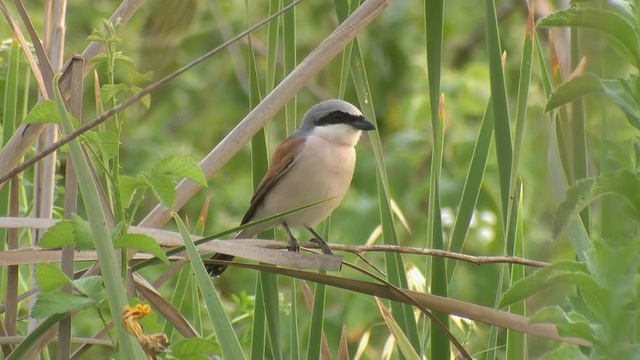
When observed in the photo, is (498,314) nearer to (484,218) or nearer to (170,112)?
(484,218)

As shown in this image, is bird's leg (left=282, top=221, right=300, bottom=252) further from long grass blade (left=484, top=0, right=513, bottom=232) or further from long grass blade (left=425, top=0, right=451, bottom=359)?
long grass blade (left=484, top=0, right=513, bottom=232)

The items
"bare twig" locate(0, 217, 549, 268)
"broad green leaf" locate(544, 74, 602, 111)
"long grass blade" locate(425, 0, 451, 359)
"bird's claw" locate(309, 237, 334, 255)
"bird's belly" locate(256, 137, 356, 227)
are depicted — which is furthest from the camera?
"bird's belly" locate(256, 137, 356, 227)

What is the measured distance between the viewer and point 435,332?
172cm

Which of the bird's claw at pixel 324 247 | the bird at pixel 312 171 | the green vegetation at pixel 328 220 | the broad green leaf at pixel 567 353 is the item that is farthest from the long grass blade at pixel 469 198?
the bird at pixel 312 171

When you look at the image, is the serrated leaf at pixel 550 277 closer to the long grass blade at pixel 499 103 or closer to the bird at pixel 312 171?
the long grass blade at pixel 499 103

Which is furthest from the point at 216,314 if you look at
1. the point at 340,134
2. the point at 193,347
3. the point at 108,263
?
the point at 340,134

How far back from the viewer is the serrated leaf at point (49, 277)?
138 cm

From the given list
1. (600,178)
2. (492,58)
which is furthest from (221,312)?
(492,58)

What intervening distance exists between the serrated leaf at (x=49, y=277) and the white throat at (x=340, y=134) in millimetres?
2111

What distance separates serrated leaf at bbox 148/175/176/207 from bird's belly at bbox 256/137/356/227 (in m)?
1.77

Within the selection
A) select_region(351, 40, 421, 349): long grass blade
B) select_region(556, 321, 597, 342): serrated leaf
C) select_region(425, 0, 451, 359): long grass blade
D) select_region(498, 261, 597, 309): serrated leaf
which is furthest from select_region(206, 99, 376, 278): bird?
select_region(556, 321, 597, 342): serrated leaf

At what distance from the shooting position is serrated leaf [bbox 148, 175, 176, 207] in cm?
143

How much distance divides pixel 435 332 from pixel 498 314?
0.20 meters

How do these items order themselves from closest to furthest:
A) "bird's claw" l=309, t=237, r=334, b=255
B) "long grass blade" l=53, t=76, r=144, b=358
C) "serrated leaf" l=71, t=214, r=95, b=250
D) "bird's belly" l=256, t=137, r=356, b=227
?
"long grass blade" l=53, t=76, r=144, b=358 < "serrated leaf" l=71, t=214, r=95, b=250 < "bird's claw" l=309, t=237, r=334, b=255 < "bird's belly" l=256, t=137, r=356, b=227
